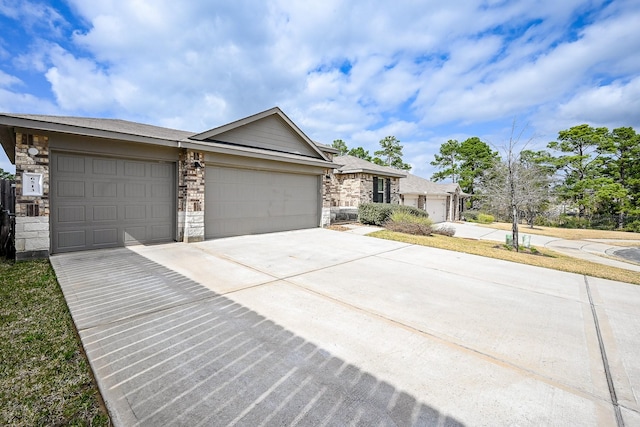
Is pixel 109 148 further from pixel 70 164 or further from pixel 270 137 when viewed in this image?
pixel 270 137

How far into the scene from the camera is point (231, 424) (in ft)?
6.00

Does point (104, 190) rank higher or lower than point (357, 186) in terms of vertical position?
lower

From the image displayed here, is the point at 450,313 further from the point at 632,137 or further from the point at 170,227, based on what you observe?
the point at 632,137

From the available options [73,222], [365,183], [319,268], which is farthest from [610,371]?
[365,183]

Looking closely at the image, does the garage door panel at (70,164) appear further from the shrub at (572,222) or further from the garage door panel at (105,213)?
the shrub at (572,222)

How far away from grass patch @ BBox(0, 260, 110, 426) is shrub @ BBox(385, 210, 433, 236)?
455 inches

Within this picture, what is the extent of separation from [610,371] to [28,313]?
658cm

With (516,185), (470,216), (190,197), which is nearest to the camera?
(190,197)

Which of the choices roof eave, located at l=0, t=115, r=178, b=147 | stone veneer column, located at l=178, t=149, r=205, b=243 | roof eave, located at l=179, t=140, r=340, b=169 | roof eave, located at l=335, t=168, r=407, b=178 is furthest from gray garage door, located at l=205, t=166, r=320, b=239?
roof eave, located at l=335, t=168, r=407, b=178

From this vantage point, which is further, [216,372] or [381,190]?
[381,190]

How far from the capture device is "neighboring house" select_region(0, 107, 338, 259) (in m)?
6.18

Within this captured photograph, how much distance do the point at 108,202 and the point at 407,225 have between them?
11.1 meters

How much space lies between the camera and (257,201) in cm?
1027

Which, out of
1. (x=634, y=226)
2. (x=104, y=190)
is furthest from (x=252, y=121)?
(x=634, y=226)
